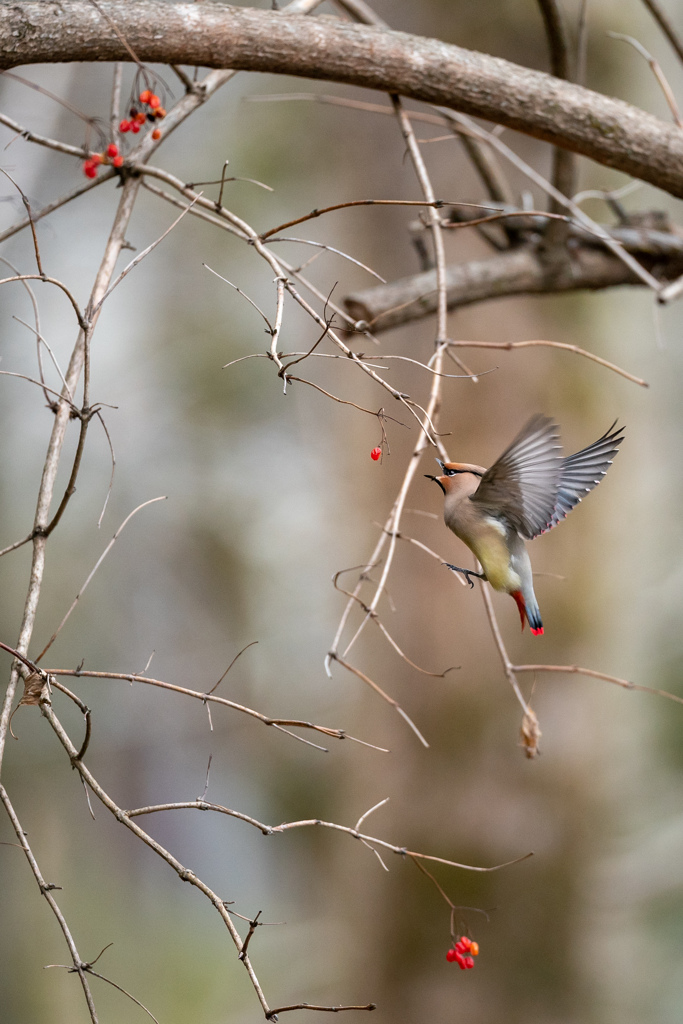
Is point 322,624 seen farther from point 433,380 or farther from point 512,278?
point 433,380

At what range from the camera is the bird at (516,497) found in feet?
2.59

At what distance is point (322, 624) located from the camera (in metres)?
3.50

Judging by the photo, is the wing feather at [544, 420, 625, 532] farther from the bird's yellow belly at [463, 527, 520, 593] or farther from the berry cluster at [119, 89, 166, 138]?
the berry cluster at [119, 89, 166, 138]

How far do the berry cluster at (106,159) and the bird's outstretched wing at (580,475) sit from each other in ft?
2.38

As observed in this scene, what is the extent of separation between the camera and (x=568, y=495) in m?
0.87

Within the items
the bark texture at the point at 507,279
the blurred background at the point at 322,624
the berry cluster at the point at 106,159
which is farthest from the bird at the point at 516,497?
the blurred background at the point at 322,624

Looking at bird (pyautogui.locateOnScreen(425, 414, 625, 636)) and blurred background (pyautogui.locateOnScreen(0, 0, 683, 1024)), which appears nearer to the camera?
bird (pyautogui.locateOnScreen(425, 414, 625, 636))

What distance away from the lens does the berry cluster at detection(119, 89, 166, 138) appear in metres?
1.12

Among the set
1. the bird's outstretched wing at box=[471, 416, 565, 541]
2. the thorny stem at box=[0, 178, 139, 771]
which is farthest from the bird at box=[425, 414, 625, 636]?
the thorny stem at box=[0, 178, 139, 771]

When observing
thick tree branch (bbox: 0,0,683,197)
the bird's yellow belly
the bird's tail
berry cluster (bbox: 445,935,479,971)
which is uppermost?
thick tree branch (bbox: 0,0,683,197)

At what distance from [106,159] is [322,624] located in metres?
2.55

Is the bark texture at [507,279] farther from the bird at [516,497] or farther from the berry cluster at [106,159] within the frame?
the bird at [516,497]

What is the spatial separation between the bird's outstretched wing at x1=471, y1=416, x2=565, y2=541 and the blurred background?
1.73 metres

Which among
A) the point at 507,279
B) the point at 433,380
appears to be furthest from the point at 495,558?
the point at 507,279
